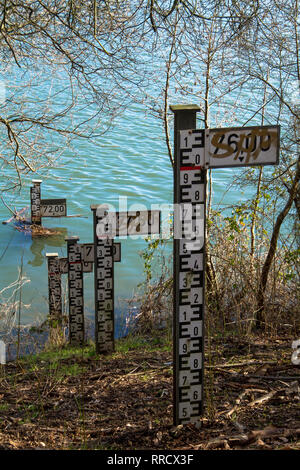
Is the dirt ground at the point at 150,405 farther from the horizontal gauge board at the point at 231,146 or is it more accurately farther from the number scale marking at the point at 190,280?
the horizontal gauge board at the point at 231,146

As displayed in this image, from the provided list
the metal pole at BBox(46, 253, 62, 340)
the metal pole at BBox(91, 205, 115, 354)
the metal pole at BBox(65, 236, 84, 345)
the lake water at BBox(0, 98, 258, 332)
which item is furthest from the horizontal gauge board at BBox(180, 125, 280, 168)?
the lake water at BBox(0, 98, 258, 332)

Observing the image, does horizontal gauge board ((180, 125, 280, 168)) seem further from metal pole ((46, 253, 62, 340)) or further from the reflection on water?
the reflection on water

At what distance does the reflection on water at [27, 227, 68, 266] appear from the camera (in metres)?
17.8

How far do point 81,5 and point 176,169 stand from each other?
15.6 feet

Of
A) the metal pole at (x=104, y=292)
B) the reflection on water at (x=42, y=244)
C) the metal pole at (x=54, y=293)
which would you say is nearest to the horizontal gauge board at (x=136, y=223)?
the metal pole at (x=104, y=292)

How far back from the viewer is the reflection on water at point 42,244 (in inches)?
701

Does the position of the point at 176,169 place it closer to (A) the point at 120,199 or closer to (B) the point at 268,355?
(B) the point at 268,355

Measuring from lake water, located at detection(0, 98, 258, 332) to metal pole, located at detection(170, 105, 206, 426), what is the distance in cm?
807

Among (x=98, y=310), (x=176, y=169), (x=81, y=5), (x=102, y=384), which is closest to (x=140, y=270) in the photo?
(x=98, y=310)

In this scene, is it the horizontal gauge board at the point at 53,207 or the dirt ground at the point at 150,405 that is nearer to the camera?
the dirt ground at the point at 150,405

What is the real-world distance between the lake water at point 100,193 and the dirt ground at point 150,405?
6.06 metres

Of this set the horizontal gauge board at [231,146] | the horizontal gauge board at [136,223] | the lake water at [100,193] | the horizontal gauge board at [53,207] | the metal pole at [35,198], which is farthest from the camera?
Answer: the metal pole at [35,198]

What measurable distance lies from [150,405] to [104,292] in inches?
124

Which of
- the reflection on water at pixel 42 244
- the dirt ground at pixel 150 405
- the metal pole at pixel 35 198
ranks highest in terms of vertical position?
the metal pole at pixel 35 198
